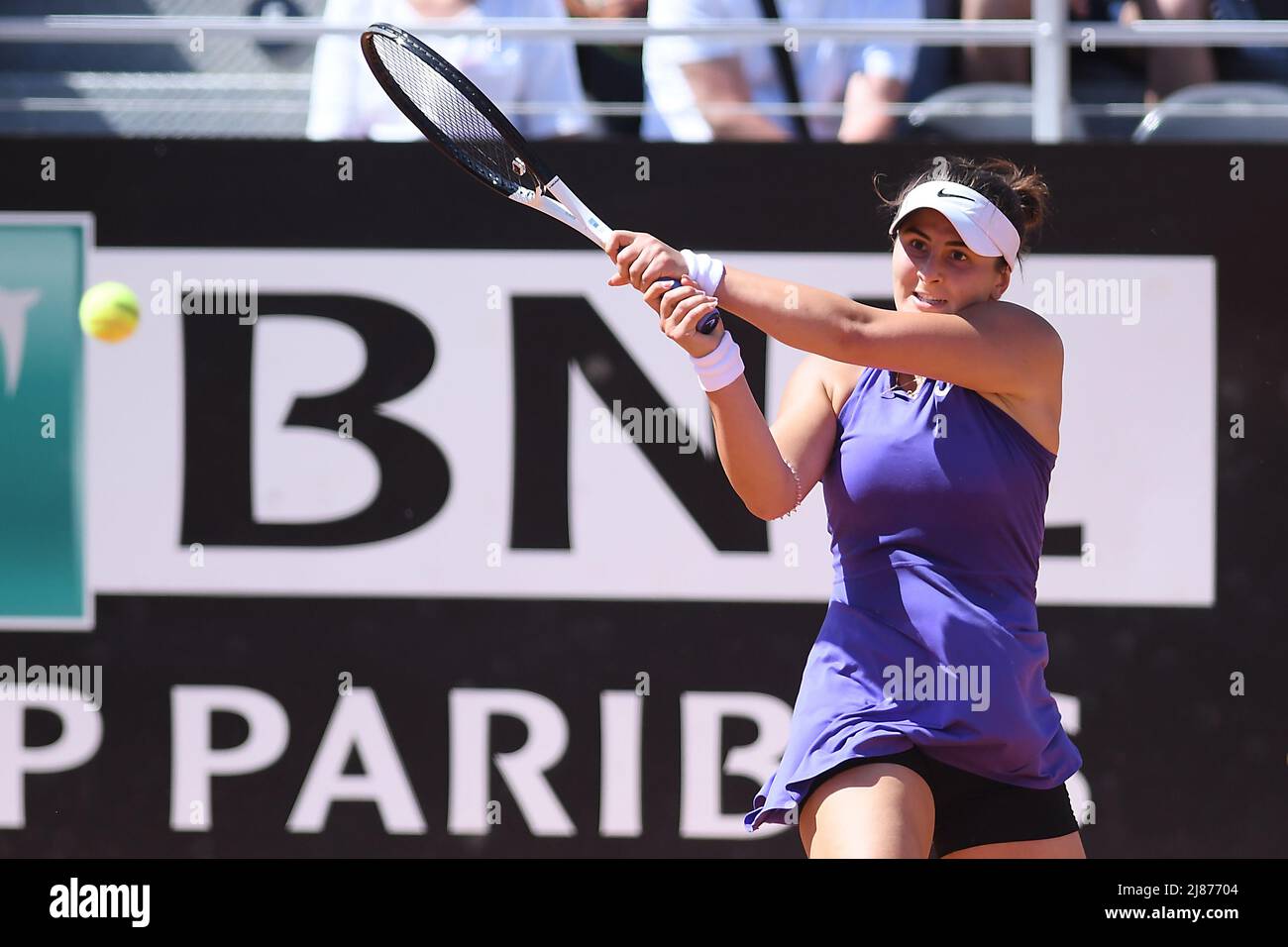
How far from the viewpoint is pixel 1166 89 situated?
13.5 ft

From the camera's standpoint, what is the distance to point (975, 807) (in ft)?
7.74

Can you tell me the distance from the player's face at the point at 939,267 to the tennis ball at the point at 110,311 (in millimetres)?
2123

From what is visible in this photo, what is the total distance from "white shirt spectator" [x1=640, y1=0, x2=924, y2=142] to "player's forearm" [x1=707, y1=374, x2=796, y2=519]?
5.81 ft

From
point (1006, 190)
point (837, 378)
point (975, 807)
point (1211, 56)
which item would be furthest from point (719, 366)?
point (1211, 56)

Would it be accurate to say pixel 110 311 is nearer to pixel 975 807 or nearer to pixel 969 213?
pixel 969 213

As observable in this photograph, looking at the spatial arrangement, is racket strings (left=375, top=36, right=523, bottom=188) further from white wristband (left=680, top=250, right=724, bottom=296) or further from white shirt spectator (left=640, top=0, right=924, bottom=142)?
white shirt spectator (left=640, top=0, right=924, bottom=142)

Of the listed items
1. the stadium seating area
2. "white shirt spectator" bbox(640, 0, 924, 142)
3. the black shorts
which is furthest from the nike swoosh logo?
the black shorts

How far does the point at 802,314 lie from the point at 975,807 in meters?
0.79

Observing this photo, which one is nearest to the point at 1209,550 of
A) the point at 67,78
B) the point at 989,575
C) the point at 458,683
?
the point at 989,575

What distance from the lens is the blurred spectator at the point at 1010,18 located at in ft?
13.1

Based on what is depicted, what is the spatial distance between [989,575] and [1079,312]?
1.57 metres

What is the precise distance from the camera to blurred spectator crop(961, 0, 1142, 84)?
13.1ft

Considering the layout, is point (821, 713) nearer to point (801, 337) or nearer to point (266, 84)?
point (801, 337)

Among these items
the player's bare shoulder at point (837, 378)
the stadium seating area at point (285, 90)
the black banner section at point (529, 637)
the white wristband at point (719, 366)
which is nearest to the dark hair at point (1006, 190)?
the player's bare shoulder at point (837, 378)
